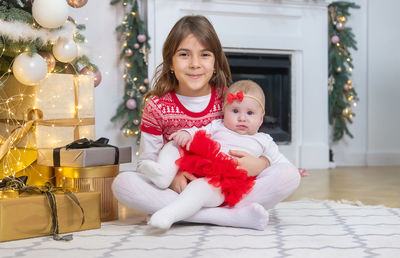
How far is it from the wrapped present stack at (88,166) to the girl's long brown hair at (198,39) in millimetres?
287

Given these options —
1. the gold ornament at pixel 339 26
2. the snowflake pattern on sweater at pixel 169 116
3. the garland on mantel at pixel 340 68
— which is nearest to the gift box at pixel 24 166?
the snowflake pattern on sweater at pixel 169 116

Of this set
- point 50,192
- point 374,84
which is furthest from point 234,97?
point 374,84

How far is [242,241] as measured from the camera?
126 cm

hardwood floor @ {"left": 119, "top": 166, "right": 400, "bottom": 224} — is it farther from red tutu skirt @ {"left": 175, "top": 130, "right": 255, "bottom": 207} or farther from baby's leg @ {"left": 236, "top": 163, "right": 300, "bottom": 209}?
baby's leg @ {"left": 236, "top": 163, "right": 300, "bottom": 209}

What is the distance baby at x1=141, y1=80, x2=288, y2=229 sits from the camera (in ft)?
4.67

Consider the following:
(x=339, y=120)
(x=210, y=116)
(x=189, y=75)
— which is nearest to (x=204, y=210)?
(x=210, y=116)

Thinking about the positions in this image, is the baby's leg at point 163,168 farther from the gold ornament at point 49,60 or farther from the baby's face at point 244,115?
the gold ornament at point 49,60

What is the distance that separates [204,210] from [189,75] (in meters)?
0.47

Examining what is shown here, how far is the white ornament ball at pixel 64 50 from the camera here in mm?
1879

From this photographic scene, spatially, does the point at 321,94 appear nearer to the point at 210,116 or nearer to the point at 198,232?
the point at 210,116

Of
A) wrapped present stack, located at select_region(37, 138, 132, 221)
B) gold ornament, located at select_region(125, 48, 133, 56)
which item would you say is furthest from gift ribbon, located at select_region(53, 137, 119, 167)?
gold ornament, located at select_region(125, 48, 133, 56)

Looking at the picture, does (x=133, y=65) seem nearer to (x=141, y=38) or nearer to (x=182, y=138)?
(x=141, y=38)

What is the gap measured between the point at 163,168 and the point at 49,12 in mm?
793

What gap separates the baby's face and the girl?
9 centimetres
